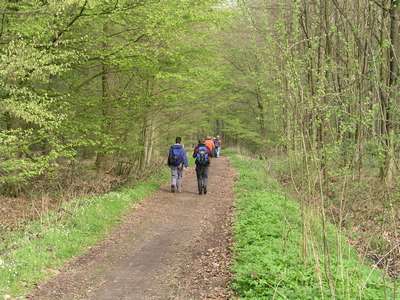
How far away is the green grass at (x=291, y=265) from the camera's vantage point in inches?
216

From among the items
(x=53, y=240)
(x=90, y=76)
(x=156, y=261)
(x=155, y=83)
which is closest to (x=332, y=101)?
(x=156, y=261)

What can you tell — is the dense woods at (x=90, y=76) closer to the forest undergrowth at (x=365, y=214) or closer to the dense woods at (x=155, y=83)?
the dense woods at (x=155, y=83)

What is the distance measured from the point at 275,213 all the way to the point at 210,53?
10240 millimetres

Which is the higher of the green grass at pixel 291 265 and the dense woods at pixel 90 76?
the dense woods at pixel 90 76

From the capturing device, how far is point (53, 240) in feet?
28.6

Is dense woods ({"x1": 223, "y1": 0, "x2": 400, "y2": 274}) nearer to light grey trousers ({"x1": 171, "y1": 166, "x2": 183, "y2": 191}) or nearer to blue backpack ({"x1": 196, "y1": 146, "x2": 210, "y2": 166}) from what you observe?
blue backpack ({"x1": 196, "y1": 146, "x2": 210, "y2": 166})

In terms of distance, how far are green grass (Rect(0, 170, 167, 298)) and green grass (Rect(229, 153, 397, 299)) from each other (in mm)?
3000

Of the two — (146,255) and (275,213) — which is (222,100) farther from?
(146,255)

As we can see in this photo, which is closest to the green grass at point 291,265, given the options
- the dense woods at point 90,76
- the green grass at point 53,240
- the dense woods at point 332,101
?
the dense woods at point 332,101

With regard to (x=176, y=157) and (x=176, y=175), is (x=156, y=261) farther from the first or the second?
(x=176, y=175)

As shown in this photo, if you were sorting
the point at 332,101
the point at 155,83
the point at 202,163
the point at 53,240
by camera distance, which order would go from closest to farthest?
1. the point at 53,240
2. the point at 332,101
3. the point at 202,163
4. the point at 155,83

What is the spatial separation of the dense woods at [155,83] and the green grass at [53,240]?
1926 millimetres

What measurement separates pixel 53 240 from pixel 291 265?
4496 millimetres

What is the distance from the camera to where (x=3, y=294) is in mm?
6383
